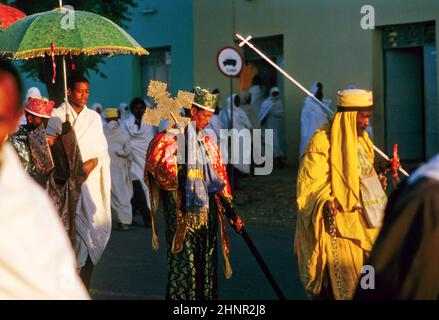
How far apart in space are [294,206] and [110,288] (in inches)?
284

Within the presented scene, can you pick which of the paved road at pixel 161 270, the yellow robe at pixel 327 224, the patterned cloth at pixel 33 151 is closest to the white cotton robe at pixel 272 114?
the paved road at pixel 161 270

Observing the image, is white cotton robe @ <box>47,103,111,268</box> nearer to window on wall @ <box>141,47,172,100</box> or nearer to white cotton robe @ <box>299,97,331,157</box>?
white cotton robe @ <box>299,97,331,157</box>

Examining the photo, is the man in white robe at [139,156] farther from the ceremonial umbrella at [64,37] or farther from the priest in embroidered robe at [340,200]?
the priest in embroidered robe at [340,200]

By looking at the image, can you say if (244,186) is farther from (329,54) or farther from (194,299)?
(194,299)

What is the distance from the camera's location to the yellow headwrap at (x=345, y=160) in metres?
7.67

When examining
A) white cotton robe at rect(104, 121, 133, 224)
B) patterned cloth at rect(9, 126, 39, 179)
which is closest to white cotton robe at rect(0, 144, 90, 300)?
patterned cloth at rect(9, 126, 39, 179)

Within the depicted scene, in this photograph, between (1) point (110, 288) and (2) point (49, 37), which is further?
(1) point (110, 288)

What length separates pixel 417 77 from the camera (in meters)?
20.4

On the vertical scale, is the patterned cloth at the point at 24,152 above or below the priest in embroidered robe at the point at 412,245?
above

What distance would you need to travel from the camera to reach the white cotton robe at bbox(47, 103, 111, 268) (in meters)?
8.96

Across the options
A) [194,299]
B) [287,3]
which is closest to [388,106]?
[287,3]

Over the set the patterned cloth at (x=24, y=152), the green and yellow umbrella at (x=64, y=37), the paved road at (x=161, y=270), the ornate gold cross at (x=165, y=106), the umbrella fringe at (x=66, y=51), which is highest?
the green and yellow umbrella at (x=64, y=37)

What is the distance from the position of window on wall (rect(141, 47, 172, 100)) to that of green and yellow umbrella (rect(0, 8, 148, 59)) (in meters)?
Result: 17.1

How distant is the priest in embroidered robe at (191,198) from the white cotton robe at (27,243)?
174 inches
